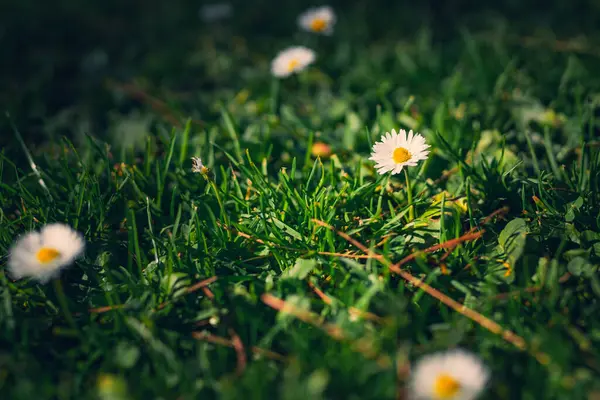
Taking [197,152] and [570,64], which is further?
[570,64]

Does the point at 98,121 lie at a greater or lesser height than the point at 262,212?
greater

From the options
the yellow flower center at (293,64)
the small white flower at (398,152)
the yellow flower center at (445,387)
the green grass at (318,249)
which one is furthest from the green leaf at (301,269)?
the yellow flower center at (293,64)

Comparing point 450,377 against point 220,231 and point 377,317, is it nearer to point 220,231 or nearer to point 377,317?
point 377,317

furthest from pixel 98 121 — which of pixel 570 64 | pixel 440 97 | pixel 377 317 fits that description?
pixel 570 64

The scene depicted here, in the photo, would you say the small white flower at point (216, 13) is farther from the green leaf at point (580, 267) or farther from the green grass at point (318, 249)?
the green leaf at point (580, 267)

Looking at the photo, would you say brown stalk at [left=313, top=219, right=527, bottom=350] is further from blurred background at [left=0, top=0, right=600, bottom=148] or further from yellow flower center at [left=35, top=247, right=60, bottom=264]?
blurred background at [left=0, top=0, right=600, bottom=148]

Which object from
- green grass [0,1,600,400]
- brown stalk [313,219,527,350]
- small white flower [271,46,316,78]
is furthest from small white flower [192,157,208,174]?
small white flower [271,46,316,78]
